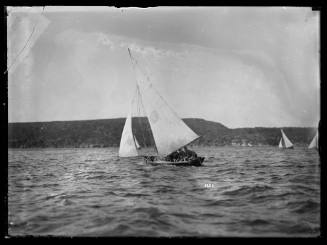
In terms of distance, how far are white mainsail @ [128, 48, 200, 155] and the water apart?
2863 millimetres

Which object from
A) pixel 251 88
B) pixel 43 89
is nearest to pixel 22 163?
pixel 43 89

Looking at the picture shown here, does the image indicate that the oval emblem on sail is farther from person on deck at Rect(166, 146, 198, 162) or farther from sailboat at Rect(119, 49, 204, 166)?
person on deck at Rect(166, 146, 198, 162)

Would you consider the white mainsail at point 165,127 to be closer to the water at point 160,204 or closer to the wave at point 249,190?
the water at point 160,204

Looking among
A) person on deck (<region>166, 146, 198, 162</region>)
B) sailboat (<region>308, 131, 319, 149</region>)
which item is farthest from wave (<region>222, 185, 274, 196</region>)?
person on deck (<region>166, 146, 198, 162</region>)

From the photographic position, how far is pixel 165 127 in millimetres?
12344

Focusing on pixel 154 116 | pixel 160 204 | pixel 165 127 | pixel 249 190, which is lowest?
pixel 160 204

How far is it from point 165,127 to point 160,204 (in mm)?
5507

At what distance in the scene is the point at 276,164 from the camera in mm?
10828

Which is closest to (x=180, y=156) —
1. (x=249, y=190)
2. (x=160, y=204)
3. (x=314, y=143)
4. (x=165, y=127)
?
(x=165, y=127)

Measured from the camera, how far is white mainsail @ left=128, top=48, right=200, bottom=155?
397 inches

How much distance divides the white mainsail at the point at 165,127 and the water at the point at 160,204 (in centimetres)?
286

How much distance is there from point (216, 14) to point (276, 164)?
6.40m

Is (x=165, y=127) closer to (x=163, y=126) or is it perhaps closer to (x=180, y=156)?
(x=163, y=126)

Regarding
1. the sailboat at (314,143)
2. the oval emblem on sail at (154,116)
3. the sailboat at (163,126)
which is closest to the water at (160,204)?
the sailboat at (314,143)
